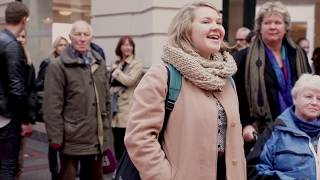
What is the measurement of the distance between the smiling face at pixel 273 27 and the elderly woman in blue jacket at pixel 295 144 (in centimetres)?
61

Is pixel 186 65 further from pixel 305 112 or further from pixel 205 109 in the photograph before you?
pixel 305 112

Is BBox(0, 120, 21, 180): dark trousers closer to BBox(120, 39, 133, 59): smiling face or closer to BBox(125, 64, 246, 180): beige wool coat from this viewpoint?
BBox(125, 64, 246, 180): beige wool coat

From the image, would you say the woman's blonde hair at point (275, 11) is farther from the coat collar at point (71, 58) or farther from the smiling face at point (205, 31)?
the coat collar at point (71, 58)

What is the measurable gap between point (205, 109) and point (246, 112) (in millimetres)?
1370

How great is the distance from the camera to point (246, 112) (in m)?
4.01

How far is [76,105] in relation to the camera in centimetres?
494

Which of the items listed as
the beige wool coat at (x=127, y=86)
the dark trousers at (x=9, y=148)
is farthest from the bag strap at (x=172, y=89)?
the beige wool coat at (x=127, y=86)

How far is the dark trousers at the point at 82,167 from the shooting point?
199 inches

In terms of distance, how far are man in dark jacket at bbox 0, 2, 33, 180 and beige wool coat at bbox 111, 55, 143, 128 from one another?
7.68ft

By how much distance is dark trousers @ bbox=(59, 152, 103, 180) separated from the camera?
505 cm

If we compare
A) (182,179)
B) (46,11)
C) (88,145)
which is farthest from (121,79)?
(46,11)

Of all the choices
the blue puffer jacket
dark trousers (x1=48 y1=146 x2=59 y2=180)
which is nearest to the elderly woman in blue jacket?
the blue puffer jacket

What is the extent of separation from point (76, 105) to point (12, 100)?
1.91ft

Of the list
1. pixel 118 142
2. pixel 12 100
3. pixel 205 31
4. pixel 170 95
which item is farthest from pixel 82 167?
pixel 205 31
